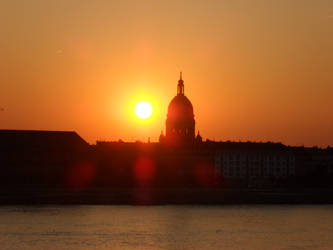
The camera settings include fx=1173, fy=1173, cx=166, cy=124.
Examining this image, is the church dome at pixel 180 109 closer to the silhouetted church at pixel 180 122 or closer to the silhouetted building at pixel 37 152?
the silhouetted church at pixel 180 122

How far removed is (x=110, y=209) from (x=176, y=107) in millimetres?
79422

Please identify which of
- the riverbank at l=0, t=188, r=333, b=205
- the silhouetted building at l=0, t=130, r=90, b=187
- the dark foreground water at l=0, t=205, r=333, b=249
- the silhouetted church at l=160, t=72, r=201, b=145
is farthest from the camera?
the silhouetted church at l=160, t=72, r=201, b=145

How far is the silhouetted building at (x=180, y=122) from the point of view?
14425 centimetres

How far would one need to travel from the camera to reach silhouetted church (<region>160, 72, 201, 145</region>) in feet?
473

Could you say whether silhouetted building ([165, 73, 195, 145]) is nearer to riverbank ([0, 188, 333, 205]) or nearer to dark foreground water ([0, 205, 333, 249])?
riverbank ([0, 188, 333, 205])

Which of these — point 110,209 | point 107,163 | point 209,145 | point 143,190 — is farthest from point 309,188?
point 209,145

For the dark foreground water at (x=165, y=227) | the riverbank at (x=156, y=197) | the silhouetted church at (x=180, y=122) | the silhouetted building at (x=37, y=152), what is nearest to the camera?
the dark foreground water at (x=165, y=227)

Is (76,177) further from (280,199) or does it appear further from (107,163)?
(280,199)

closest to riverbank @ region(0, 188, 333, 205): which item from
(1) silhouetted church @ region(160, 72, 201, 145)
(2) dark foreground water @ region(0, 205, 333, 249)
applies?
(2) dark foreground water @ region(0, 205, 333, 249)

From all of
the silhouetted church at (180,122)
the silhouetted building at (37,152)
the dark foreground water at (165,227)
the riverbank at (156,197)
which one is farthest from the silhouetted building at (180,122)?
the dark foreground water at (165,227)

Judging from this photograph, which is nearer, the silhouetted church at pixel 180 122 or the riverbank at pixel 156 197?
the riverbank at pixel 156 197

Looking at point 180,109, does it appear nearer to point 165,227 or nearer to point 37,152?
point 37,152

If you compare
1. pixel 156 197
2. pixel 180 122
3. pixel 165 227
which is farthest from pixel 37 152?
pixel 165 227

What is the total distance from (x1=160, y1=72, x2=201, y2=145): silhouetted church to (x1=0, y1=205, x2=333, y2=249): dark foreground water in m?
76.1
